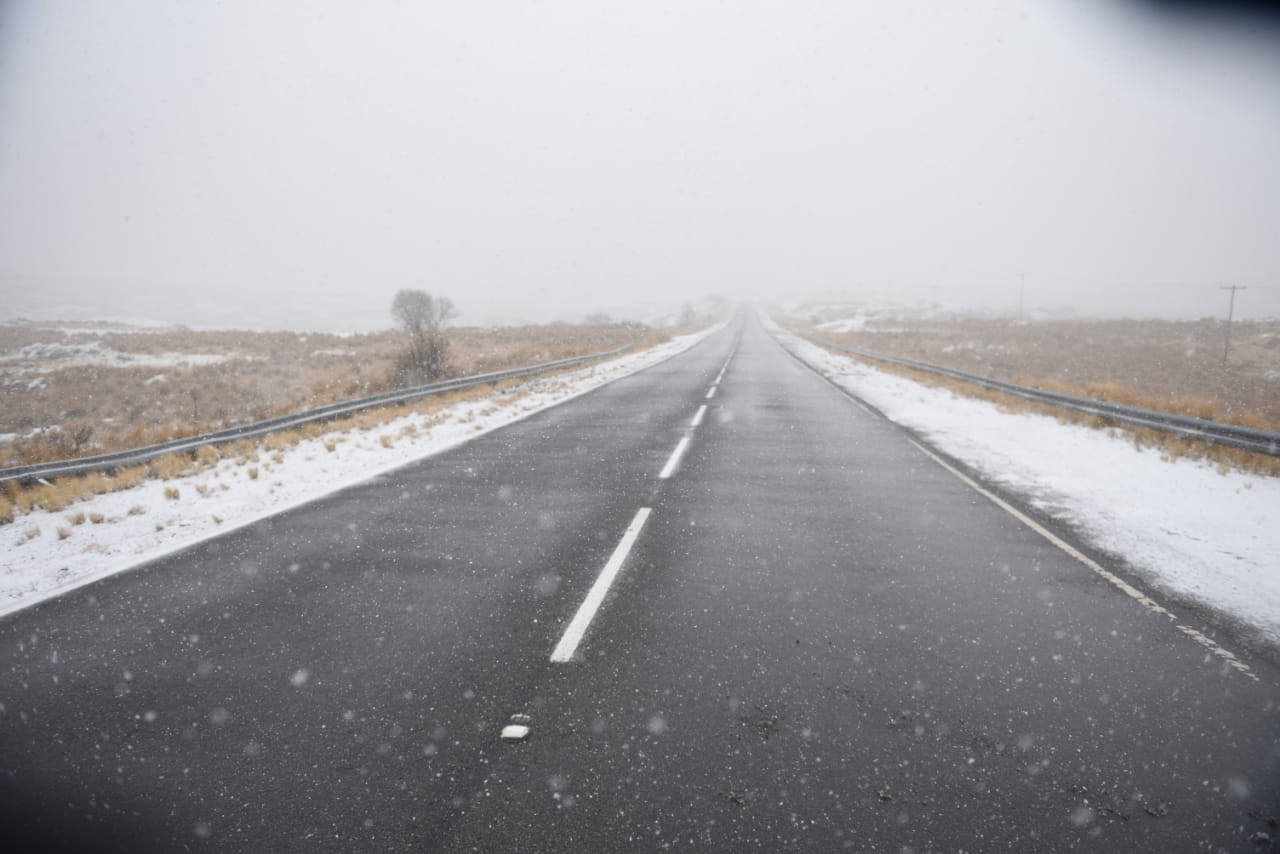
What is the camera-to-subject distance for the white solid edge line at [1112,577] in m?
3.54

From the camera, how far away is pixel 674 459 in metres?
8.70

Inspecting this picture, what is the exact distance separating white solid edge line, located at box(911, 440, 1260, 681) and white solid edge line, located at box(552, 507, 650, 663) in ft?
13.4

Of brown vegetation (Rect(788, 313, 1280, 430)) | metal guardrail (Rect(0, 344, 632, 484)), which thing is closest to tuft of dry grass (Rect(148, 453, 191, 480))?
metal guardrail (Rect(0, 344, 632, 484))

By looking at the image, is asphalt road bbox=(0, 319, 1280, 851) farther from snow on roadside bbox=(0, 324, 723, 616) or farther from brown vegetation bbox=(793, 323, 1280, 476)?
brown vegetation bbox=(793, 323, 1280, 476)

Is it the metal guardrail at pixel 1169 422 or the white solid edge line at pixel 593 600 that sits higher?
the metal guardrail at pixel 1169 422

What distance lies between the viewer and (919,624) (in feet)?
12.8

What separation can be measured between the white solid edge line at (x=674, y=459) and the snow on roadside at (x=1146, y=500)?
445cm

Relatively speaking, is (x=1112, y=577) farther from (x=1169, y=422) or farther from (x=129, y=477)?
(x=129, y=477)

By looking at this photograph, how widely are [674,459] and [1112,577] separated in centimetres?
536

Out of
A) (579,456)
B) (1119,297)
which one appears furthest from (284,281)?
(1119,297)

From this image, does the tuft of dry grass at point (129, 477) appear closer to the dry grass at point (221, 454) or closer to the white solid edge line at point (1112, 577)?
the dry grass at point (221, 454)

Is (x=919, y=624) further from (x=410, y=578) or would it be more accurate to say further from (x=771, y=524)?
(x=410, y=578)

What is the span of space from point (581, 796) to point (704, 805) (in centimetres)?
54

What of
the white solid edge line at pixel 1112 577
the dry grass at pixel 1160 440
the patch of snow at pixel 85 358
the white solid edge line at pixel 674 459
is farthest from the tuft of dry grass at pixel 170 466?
the patch of snow at pixel 85 358
